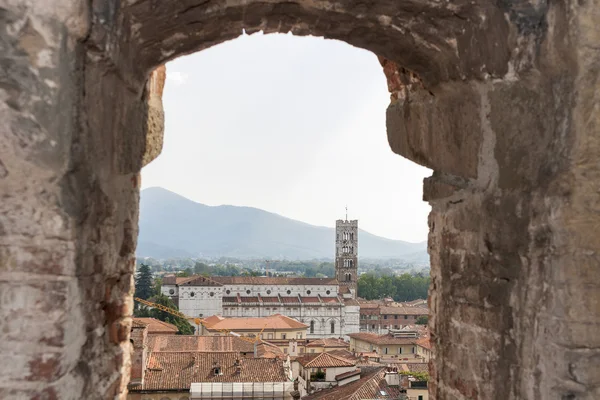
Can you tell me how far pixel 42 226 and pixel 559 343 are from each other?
1.91 metres

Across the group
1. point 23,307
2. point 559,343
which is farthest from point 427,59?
point 23,307

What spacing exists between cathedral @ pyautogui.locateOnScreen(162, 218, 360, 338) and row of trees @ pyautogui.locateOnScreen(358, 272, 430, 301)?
76.8ft

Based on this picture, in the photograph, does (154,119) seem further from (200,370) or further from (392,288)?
(392,288)

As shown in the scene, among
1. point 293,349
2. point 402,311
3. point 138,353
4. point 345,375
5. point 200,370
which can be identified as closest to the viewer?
point 138,353

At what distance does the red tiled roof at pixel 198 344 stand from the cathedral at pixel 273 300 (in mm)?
37788

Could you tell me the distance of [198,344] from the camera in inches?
1268

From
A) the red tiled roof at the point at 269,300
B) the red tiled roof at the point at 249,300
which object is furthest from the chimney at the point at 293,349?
the red tiled roof at the point at 269,300

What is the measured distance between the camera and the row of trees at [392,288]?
100m

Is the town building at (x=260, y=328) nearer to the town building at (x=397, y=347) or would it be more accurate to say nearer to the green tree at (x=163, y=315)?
the green tree at (x=163, y=315)

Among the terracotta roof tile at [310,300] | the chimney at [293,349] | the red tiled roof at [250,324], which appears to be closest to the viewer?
the chimney at [293,349]

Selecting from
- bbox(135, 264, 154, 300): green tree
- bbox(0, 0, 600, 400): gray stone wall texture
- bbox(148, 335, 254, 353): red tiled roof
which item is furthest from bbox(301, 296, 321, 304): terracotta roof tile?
bbox(0, 0, 600, 400): gray stone wall texture

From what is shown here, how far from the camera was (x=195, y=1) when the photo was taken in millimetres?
2500

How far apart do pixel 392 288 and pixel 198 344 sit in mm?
73024

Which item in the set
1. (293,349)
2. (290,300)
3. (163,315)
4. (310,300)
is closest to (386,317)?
(310,300)
